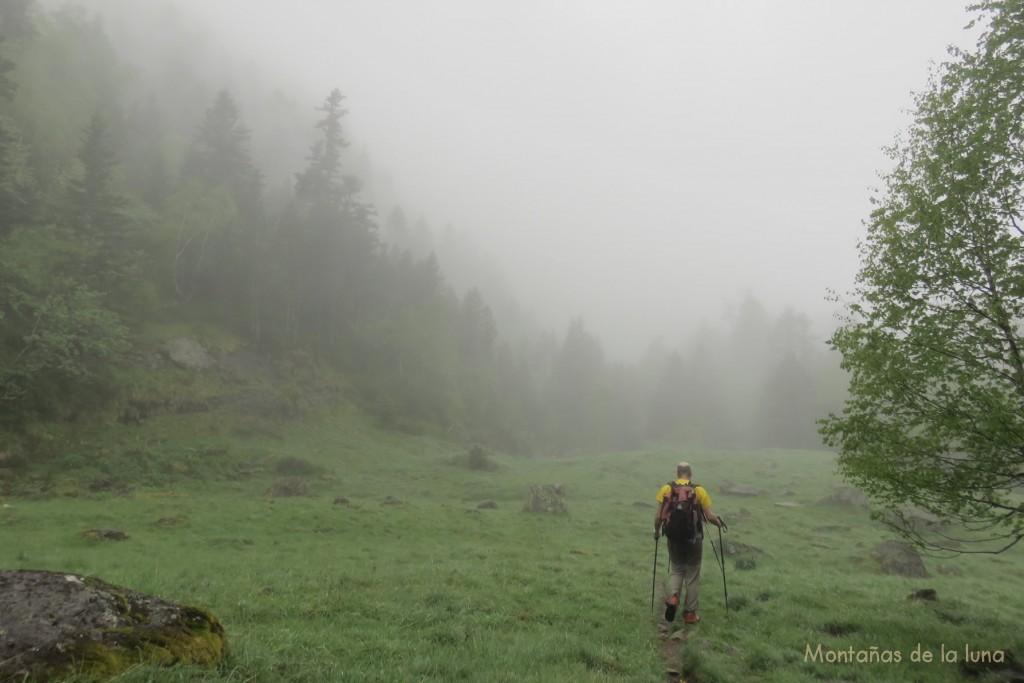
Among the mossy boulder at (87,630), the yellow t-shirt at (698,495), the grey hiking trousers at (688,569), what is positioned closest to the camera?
the mossy boulder at (87,630)

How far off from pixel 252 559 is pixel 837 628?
1747cm

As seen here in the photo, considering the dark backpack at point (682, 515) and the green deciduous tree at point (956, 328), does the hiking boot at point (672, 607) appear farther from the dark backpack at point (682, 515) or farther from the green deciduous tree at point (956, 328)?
the green deciduous tree at point (956, 328)

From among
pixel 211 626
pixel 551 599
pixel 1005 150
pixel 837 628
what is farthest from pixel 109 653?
pixel 1005 150

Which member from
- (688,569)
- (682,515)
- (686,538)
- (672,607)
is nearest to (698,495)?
(682,515)

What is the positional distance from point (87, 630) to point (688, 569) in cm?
1194

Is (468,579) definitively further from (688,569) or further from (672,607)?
(688,569)

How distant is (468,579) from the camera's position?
14.9 m

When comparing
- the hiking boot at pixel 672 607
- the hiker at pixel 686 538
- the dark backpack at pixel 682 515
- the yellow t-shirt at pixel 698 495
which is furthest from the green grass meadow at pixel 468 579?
the yellow t-shirt at pixel 698 495

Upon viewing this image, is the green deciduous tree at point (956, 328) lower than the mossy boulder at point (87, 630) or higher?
higher

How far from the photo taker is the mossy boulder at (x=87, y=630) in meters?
4.96

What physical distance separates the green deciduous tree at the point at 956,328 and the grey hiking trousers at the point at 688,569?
13.7 ft

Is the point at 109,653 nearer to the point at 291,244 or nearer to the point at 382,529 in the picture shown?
the point at 382,529

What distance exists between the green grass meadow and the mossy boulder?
37 cm

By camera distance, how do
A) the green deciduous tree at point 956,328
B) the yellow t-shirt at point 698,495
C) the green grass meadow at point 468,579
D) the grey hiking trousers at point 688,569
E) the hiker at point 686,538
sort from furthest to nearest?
the yellow t-shirt at point 698,495
the grey hiking trousers at point 688,569
the hiker at point 686,538
the green deciduous tree at point 956,328
the green grass meadow at point 468,579
